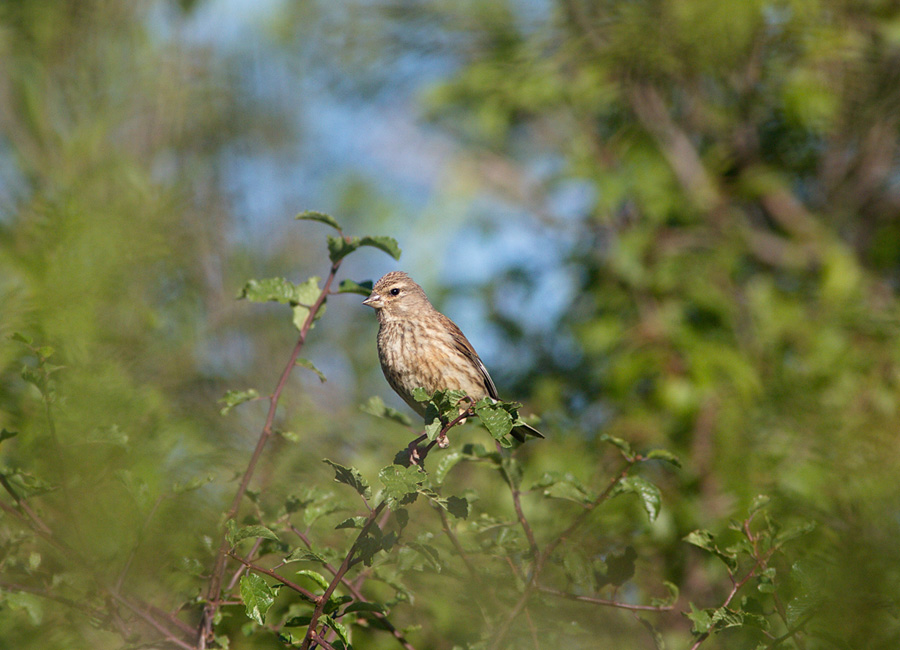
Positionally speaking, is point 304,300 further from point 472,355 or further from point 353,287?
point 472,355

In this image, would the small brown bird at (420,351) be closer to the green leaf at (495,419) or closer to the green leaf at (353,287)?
the green leaf at (353,287)

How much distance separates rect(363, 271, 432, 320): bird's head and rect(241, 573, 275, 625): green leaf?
2319 mm

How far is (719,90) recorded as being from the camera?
5.08 m

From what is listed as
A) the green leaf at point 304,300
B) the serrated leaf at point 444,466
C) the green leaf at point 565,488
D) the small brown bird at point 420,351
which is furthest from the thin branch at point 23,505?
the small brown bird at point 420,351

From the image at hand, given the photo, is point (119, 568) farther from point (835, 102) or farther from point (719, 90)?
point (719, 90)

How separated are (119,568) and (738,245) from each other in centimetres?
385

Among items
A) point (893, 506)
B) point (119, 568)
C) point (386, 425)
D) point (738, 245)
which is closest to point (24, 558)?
point (119, 568)

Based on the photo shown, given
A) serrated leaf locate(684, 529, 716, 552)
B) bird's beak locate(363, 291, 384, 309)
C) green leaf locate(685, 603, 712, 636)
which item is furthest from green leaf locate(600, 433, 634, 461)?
bird's beak locate(363, 291, 384, 309)

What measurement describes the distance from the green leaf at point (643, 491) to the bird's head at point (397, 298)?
81.0 inches

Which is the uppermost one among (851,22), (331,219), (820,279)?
(851,22)

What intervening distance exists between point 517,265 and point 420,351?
4.77ft

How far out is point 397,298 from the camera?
4109mm

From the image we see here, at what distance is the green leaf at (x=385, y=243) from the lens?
2.13m

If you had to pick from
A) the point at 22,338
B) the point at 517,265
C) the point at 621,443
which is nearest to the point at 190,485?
the point at 22,338
